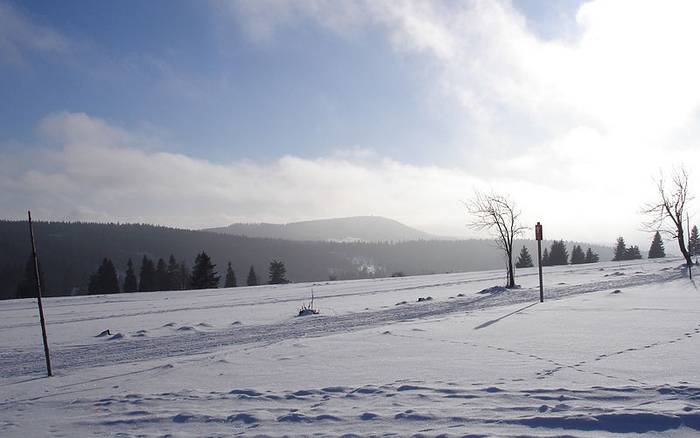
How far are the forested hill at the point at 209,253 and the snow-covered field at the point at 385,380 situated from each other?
89812mm

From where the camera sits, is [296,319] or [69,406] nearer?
[69,406]

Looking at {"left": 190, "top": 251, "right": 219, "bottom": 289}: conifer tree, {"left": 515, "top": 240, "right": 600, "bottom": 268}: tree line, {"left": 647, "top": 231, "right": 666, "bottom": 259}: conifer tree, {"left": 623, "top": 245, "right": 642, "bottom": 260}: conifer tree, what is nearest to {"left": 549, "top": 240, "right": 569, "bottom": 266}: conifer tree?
{"left": 515, "top": 240, "right": 600, "bottom": 268}: tree line

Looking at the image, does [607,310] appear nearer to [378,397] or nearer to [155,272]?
[378,397]

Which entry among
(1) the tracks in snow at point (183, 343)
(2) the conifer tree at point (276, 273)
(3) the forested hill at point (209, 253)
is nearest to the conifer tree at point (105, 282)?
(2) the conifer tree at point (276, 273)

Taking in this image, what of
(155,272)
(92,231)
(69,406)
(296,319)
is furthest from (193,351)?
(92,231)

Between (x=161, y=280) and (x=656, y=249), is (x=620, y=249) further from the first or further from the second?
(x=161, y=280)

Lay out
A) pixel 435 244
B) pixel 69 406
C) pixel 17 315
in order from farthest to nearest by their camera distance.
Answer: pixel 435 244, pixel 17 315, pixel 69 406

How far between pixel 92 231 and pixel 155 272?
9603 cm

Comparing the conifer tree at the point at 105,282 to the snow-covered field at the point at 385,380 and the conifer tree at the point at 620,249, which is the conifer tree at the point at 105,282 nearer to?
the snow-covered field at the point at 385,380

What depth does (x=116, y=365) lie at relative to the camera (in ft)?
30.4

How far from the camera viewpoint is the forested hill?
107 meters

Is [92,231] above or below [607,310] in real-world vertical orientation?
above

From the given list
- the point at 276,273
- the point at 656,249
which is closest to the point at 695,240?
the point at 656,249

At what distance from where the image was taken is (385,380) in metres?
6.64
